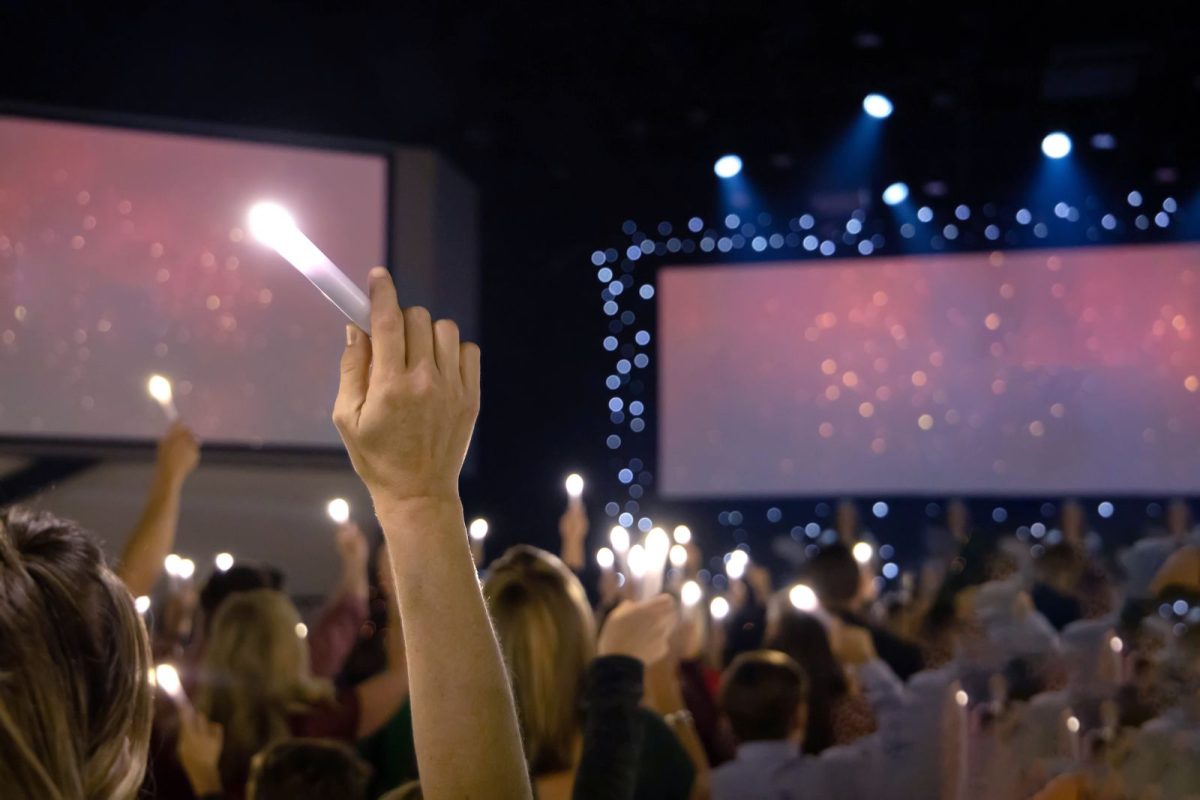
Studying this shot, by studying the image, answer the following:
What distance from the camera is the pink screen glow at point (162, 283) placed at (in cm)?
675

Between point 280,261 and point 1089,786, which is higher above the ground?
point 280,261

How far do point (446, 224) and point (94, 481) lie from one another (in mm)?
2902

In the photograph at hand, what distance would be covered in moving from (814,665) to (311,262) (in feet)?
8.38

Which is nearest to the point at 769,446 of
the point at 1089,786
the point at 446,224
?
the point at 446,224

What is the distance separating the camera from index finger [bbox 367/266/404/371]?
0.82m

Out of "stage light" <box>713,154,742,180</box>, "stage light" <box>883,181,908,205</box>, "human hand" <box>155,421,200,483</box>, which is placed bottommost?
"human hand" <box>155,421,200,483</box>

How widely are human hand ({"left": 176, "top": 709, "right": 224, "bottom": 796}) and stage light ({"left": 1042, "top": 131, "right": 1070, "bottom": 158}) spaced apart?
26.9 feet

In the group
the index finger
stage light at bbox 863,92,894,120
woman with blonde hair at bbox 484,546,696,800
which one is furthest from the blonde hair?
stage light at bbox 863,92,894,120

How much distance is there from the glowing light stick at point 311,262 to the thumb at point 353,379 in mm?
23

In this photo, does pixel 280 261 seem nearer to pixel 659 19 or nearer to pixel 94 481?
pixel 94 481

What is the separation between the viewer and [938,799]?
289cm

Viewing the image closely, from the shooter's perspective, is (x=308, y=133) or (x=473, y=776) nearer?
(x=473, y=776)

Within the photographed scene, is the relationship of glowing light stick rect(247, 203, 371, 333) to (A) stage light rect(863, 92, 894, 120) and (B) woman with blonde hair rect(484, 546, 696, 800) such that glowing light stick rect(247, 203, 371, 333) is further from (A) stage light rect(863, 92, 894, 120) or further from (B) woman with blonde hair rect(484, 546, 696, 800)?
(A) stage light rect(863, 92, 894, 120)

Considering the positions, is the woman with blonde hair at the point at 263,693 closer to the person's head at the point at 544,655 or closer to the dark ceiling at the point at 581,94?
the person's head at the point at 544,655
